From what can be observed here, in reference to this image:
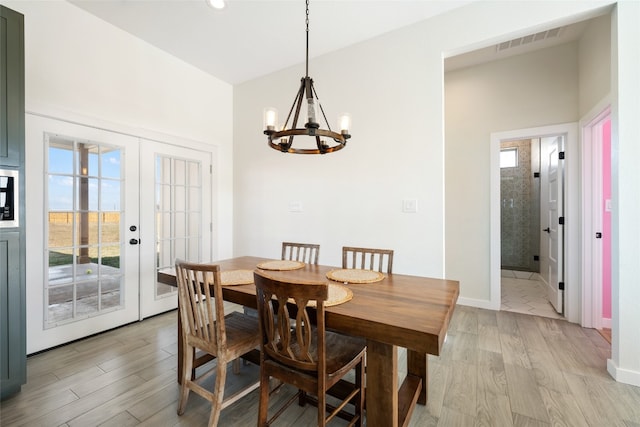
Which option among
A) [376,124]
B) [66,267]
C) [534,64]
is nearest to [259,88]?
[376,124]

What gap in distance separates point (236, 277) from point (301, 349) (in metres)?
0.78

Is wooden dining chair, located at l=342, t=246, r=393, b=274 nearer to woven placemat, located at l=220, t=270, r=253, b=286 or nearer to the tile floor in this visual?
woven placemat, located at l=220, t=270, r=253, b=286

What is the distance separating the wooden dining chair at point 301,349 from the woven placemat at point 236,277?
39 centimetres

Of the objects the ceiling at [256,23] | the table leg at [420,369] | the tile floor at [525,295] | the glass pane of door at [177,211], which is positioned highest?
the ceiling at [256,23]

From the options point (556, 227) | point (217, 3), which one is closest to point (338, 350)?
point (217, 3)

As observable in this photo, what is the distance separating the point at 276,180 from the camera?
3.68m

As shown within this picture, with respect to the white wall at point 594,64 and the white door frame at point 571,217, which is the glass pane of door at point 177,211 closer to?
the white door frame at point 571,217

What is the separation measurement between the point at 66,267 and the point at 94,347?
0.76 meters

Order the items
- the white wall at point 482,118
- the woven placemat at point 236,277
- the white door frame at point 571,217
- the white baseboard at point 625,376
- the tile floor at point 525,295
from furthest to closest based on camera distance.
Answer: the tile floor at point 525,295 → the white wall at point 482,118 → the white door frame at point 571,217 → the white baseboard at point 625,376 → the woven placemat at point 236,277

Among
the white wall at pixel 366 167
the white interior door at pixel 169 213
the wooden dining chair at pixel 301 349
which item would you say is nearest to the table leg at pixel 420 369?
the wooden dining chair at pixel 301 349

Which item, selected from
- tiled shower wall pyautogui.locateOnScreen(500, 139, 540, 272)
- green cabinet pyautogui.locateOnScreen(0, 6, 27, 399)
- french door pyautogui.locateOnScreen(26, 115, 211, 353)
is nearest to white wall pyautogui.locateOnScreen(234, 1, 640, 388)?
french door pyautogui.locateOnScreen(26, 115, 211, 353)

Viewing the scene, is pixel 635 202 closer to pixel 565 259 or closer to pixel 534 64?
pixel 565 259

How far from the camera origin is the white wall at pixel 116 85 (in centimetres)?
237

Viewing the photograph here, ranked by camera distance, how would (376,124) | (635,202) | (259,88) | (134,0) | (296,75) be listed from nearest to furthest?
(635,202)
(134,0)
(376,124)
(296,75)
(259,88)
